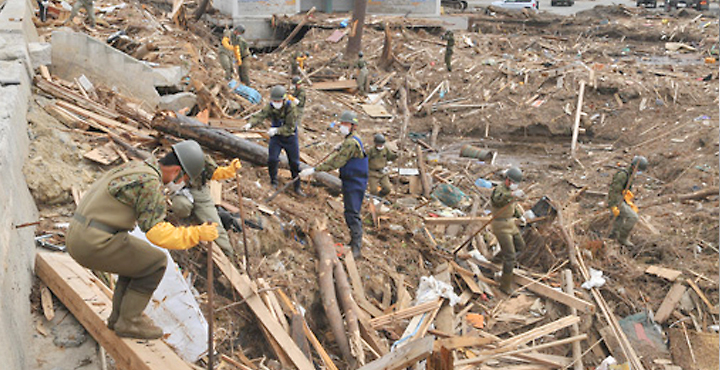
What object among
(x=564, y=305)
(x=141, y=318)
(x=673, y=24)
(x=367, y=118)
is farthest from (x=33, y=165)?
(x=673, y=24)

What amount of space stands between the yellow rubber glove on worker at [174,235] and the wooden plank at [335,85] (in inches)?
532

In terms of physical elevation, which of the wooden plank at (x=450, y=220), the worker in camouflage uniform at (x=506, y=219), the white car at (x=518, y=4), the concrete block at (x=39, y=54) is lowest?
the wooden plank at (x=450, y=220)

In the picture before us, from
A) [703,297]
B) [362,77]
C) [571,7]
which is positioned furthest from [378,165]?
[571,7]

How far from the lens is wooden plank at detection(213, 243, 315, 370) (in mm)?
5086

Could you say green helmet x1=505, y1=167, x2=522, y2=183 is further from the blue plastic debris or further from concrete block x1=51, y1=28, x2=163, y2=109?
the blue plastic debris

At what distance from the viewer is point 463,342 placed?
6152 millimetres

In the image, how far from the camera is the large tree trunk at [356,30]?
60.0ft

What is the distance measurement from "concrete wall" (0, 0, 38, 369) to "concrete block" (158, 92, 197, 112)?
11.5 ft

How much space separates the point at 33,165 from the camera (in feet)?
19.0

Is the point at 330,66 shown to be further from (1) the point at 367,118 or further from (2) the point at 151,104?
(2) the point at 151,104

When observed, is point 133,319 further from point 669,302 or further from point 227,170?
point 669,302

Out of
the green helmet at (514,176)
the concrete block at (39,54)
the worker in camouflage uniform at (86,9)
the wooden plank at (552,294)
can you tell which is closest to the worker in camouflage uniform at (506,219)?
the green helmet at (514,176)

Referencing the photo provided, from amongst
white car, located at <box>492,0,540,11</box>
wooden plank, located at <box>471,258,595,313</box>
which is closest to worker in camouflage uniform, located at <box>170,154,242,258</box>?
wooden plank, located at <box>471,258,595,313</box>

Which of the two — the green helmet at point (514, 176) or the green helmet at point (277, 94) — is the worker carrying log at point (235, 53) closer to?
the green helmet at point (277, 94)
